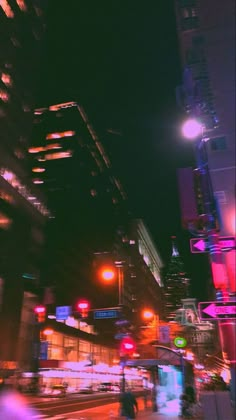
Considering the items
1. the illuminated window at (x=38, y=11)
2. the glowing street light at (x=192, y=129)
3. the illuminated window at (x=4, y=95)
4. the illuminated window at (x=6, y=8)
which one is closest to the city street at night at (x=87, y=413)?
the glowing street light at (x=192, y=129)

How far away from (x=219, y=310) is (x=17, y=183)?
54.1m

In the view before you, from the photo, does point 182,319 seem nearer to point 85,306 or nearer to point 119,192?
point 85,306

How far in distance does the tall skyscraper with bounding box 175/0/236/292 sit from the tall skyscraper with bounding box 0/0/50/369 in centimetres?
3938

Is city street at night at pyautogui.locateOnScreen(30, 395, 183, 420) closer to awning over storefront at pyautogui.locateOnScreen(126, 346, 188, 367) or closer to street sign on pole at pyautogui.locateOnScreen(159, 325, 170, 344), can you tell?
awning over storefront at pyautogui.locateOnScreen(126, 346, 188, 367)

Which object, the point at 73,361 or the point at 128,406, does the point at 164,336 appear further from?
the point at 73,361

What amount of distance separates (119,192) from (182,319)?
6554cm

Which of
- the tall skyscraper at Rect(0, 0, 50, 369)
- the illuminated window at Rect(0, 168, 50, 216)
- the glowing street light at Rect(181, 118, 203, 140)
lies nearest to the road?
the glowing street light at Rect(181, 118, 203, 140)

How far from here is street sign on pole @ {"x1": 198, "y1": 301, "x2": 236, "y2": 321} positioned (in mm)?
8477

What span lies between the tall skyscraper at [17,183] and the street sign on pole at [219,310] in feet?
135

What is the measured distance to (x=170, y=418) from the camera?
1931cm

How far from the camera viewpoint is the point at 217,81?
597 inches

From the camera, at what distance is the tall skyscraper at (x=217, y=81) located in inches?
505

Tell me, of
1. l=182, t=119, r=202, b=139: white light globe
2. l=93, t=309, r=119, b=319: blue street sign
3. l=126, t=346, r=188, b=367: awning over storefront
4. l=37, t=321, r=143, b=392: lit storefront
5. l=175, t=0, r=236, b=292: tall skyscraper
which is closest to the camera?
l=182, t=119, r=202, b=139: white light globe

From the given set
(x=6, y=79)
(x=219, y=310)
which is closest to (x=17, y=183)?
(x=6, y=79)
